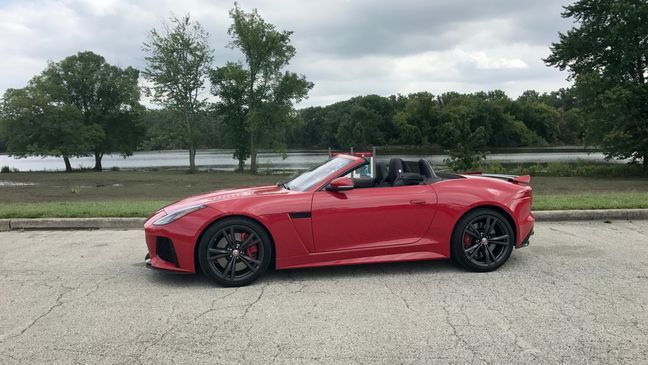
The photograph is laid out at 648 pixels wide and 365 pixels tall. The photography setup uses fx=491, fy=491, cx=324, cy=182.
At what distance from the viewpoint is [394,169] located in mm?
5477

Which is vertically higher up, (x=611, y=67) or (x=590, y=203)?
(x=611, y=67)

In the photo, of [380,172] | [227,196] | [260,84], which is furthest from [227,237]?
[260,84]

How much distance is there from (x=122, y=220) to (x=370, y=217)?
5.24m

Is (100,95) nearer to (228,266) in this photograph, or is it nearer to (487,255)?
(228,266)

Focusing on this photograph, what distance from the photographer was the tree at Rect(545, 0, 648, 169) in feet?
93.8

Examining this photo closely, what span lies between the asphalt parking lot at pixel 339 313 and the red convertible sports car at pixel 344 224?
0.24 m

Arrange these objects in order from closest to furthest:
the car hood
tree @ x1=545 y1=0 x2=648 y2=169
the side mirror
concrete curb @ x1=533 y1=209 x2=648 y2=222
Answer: the side mirror → the car hood → concrete curb @ x1=533 y1=209 x2=648 y2=222 → tree @ x1=545 y1=0 x2=648 y2=169

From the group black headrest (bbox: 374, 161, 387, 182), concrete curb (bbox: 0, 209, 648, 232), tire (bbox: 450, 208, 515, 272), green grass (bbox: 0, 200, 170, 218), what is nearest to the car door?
black headrest (bbox: 374, 161, 387, 182)

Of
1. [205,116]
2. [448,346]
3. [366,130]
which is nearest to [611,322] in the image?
[448,346]

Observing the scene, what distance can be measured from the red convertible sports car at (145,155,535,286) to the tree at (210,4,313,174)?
3575cm

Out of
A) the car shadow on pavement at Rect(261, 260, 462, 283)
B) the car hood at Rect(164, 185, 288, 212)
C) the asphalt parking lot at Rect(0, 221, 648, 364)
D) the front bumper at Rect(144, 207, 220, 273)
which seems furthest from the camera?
the car shadow on pavement at Rect(261, 260, 462, 283)

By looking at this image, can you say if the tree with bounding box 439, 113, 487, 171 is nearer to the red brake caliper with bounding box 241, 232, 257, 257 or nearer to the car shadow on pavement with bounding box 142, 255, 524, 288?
the car shadow on pavement with bounding box 142, 255, 524, 288

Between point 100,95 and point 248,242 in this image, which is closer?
point 248,242

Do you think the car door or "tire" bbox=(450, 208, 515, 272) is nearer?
the car door
